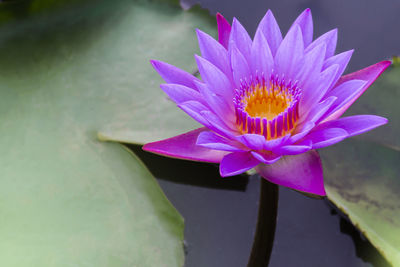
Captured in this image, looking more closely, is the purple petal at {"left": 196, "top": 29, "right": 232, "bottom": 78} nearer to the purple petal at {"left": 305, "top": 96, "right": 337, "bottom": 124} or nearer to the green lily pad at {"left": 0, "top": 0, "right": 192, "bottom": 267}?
the purple petal at {"left": 305, "top": 96, "right": 337, "bottom": 124}

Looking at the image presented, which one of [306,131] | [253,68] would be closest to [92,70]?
[253,68]

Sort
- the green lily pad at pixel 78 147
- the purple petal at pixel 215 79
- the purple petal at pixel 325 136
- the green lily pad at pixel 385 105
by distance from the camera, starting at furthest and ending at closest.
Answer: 1. the green lily pad at pixel 385 105
2. the green lily pad at pixel 78 147
3. the purple petal at pixel 215 79
4. the purple petal at pixel 325 136

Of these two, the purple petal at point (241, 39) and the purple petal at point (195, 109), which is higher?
the purple petal at point (241, 39)

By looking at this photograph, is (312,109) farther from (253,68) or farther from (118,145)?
(118,145)

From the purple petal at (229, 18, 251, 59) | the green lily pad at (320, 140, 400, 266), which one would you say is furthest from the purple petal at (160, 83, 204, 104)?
the green lily pad at (320, 140, 400, 266)

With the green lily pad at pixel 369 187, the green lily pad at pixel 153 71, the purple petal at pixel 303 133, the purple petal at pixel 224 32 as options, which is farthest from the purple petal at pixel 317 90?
the green lily pad at pixel 153 71

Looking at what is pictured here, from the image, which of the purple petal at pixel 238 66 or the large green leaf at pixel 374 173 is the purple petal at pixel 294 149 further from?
the large green leaf at pixel 374 173

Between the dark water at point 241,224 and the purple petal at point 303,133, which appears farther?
the dark water at point 241,224

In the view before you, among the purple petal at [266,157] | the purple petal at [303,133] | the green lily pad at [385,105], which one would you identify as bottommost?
the green lily pad at [385,105]
